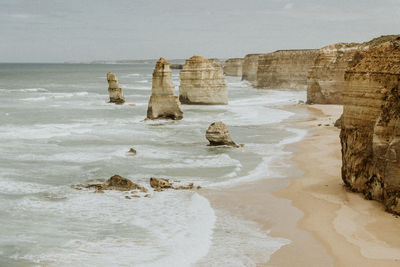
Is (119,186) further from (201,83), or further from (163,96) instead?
(201,83)

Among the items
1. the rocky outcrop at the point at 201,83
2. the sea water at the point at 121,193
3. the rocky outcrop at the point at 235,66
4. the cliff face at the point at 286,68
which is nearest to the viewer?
the sea water at the point at 121,193

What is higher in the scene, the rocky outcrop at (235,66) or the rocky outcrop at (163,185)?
the rocky outcrop at (235,66)

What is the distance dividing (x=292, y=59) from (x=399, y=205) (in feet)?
207

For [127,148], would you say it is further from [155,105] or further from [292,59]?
[292,59]

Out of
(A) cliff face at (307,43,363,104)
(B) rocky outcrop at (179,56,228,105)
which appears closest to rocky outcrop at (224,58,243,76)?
(B) rocky outcrop at (179,56,228,105)

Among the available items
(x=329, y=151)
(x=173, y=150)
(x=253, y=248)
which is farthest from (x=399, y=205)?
(x=173, y=150)

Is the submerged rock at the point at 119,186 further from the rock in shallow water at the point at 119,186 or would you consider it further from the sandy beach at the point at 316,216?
the sandy beach at the point at 316,216

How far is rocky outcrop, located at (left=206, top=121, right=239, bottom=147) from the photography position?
23.9 m

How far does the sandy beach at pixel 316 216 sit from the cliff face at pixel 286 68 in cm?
5383

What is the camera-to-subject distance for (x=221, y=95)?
4853 centimetres

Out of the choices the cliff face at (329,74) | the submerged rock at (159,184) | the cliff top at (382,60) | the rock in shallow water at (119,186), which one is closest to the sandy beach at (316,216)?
the submerged rock at (159,184)

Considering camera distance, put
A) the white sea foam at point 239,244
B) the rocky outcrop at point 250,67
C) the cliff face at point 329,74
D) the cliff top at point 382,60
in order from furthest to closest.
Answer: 1. the rocky outcrop at point 250,67
2. the cliff face at point 329,74
3. the cliff top at point 382,60
4. the white sea foam at point 239,244

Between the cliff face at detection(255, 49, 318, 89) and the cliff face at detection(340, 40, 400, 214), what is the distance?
57.8 m

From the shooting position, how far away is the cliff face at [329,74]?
4403 cm
